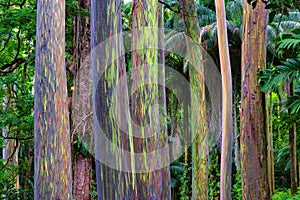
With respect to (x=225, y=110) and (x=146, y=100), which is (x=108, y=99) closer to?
(x=146, y=100)

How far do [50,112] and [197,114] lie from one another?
16.3ft

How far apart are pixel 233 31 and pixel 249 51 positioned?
38.9 feet

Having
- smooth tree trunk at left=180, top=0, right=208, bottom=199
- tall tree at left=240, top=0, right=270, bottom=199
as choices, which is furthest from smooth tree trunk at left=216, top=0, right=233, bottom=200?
smooth tree trunk at left=180, top=0, right=208, bottom=199

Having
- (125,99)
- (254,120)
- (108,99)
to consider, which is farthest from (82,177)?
(108,99)

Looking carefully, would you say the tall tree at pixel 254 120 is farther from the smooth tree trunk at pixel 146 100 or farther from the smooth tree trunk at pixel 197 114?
the smooth tree trunk at pixel 197 114

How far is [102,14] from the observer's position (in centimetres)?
532

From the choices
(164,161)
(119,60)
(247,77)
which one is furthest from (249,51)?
(119,60)

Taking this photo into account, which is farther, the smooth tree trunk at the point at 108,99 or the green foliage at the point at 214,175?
the green foliage at the point at 214,175

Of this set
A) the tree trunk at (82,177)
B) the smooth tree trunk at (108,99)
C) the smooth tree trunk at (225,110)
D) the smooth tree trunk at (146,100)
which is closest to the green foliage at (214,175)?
the tree trunk at (82,177)

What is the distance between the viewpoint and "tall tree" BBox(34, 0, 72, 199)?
19.2 feet

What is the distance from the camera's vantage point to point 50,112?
590cm

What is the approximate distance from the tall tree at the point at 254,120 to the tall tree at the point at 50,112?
2740 mm

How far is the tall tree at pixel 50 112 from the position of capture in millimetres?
5855

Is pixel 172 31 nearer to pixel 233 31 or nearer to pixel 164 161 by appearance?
pixel 233 31
